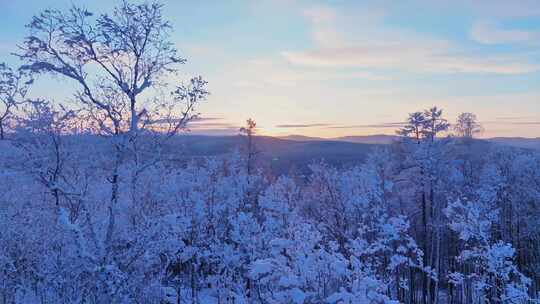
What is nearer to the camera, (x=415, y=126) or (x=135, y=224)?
(x=135, y=224)

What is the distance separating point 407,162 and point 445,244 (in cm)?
919

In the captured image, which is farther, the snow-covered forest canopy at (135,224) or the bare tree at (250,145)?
the bare tree at (250,145)

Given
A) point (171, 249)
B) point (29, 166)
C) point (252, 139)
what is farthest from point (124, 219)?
point (252, 139)

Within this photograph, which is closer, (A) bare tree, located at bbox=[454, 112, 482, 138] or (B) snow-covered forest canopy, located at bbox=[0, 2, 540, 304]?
(B) snow-covered forest canopy, located at bbox=[0, 2, 540, 304]

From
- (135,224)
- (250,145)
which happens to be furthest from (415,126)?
(135,224)

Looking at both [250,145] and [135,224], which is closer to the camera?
[135,224]

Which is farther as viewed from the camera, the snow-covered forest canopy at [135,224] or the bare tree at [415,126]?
the bare tree at [415,126]

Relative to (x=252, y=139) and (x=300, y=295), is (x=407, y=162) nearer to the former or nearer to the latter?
(x=252, y=139)

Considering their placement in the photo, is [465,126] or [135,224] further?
[465,126]

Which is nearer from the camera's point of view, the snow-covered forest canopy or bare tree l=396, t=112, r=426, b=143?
the snow-covered forest canopy

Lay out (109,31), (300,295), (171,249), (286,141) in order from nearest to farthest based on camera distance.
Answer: (300,295) < (109,31) < (171,249) < (286,141)

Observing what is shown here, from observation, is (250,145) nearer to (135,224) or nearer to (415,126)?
(415,126)

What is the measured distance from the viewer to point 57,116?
14.2 meters

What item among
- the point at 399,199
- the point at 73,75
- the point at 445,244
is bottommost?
the point at 445,244
